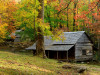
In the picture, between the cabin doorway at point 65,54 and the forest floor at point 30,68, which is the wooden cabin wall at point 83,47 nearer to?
the cabin doorway at point 65,54

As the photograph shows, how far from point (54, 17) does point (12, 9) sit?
12.4 m

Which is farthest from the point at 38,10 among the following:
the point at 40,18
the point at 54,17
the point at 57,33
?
the point at 54,17

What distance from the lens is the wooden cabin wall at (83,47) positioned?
2604 centimetres

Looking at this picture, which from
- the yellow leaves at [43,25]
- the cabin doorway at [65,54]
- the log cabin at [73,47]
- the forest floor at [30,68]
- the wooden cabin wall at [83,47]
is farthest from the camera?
the cabin doorway at [65,54]

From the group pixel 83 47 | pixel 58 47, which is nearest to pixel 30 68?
pixel 58 47

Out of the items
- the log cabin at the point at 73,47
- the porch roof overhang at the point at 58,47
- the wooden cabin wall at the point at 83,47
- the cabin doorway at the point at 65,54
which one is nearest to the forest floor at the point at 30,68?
the porch roof overhang at the point at 58,47

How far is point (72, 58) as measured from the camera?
26.0 metres

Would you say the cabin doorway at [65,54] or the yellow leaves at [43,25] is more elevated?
the yellow leaves at [43,25]

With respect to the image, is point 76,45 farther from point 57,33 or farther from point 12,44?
point 12,44

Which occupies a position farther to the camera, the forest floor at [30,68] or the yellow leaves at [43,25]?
the yellow leaves at [43,25]

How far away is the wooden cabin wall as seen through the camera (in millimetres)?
26038

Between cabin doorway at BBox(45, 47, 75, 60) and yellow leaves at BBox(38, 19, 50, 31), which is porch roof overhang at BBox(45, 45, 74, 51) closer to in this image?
cabin doorway at BBox(45, 47, 75, 60)

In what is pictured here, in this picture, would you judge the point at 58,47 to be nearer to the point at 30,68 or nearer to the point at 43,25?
the point at 43,25

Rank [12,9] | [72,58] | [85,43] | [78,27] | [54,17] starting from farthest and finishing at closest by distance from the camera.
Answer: [78,27], [54,17], [12,9], [85,43], [72,58]
